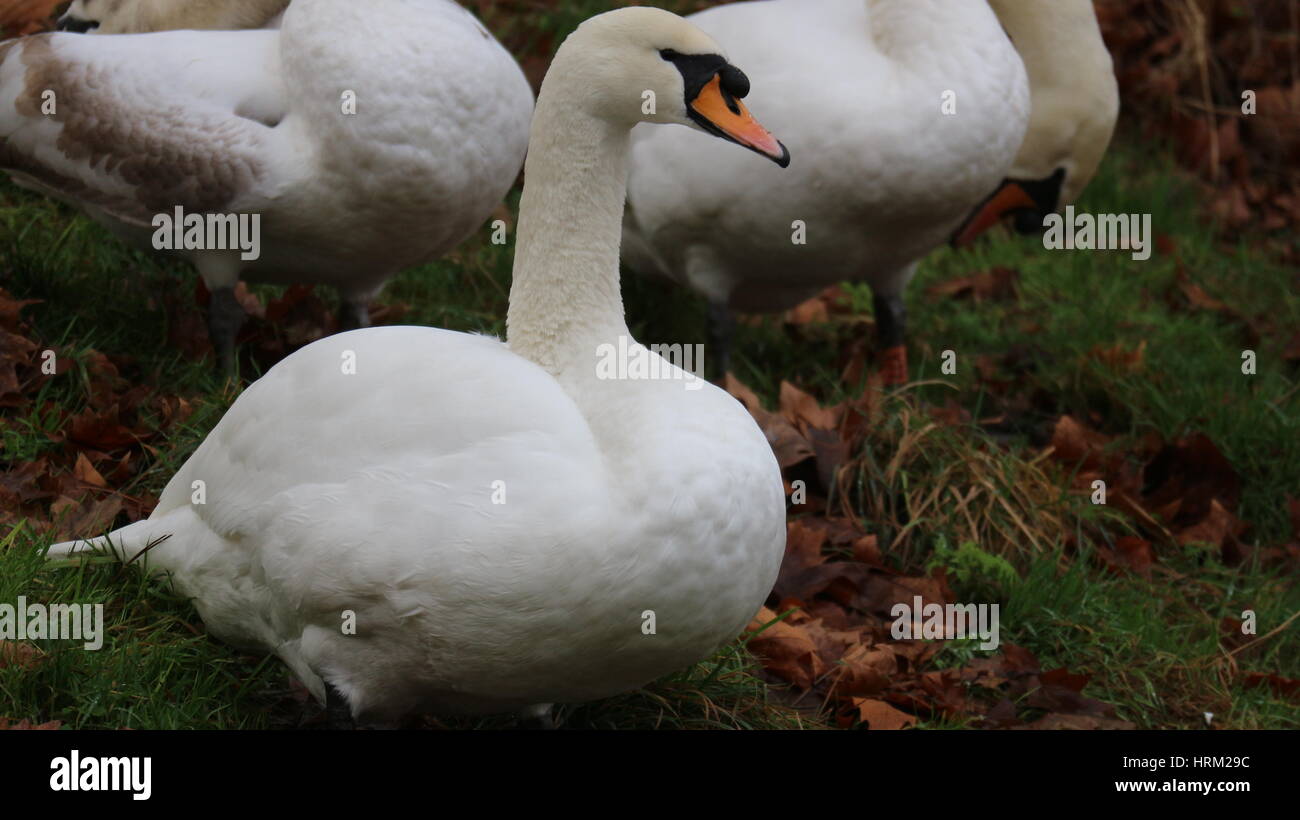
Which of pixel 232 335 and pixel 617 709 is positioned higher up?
pixel 232 335

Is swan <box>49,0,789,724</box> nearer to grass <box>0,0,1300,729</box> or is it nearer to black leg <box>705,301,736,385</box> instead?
grass <box>0,0,1300,729</box>

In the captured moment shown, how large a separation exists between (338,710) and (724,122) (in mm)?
1392

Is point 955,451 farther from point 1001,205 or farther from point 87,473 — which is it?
point 87,473

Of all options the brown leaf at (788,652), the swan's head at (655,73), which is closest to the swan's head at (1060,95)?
the brown leaf at (788,652)

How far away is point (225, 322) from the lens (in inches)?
183

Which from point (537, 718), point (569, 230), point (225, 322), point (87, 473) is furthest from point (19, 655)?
point (225, 322)

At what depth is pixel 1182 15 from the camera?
28.3 feet

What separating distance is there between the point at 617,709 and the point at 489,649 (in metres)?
0.81

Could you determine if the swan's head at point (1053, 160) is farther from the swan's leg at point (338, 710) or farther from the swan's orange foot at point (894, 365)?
the swan's leg at point (338, 710)

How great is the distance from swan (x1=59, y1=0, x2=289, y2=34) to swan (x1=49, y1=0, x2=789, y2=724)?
6.48ft

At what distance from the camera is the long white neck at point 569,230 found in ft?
10.7

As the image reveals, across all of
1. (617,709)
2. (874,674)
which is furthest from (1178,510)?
(617,709)

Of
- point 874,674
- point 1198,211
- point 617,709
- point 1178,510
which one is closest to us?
point 617,709
